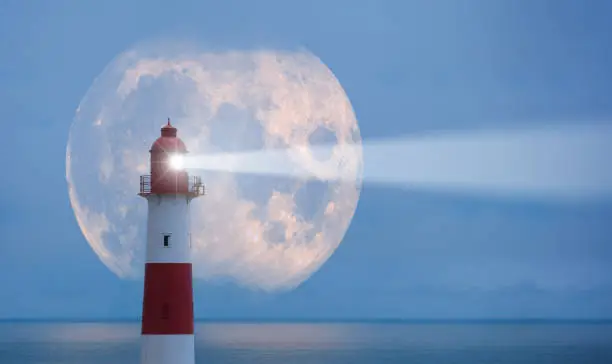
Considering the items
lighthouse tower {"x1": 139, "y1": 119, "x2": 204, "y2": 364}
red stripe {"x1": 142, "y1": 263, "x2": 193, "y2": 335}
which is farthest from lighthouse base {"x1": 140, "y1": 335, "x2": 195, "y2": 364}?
red stripe {"x1": 142, "y1": 263, "x2": 193, "y2": 335}

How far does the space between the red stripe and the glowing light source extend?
2757mm

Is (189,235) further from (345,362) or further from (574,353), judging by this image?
(574,353)

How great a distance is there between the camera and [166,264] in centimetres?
2995

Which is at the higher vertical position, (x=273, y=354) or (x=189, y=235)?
(x=273, y=354)

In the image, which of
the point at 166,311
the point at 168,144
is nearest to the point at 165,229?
the point at 166,311

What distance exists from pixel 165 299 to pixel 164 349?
4.59 ft

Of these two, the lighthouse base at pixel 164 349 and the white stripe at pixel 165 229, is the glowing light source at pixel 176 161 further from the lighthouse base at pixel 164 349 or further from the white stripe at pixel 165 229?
the lighthouse base at pixel 164 349

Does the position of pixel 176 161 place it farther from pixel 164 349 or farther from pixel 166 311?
pixel 164 349

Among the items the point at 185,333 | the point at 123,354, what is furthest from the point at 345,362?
the point at 185,333

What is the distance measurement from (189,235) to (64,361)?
84.9 metres

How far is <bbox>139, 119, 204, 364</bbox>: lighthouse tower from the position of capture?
29.9 meters

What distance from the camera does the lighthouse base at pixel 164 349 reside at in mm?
29953

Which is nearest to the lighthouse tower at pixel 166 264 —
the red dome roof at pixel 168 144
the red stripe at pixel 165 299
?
the red stripe at pixel 165 299

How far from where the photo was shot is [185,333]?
30188mm
